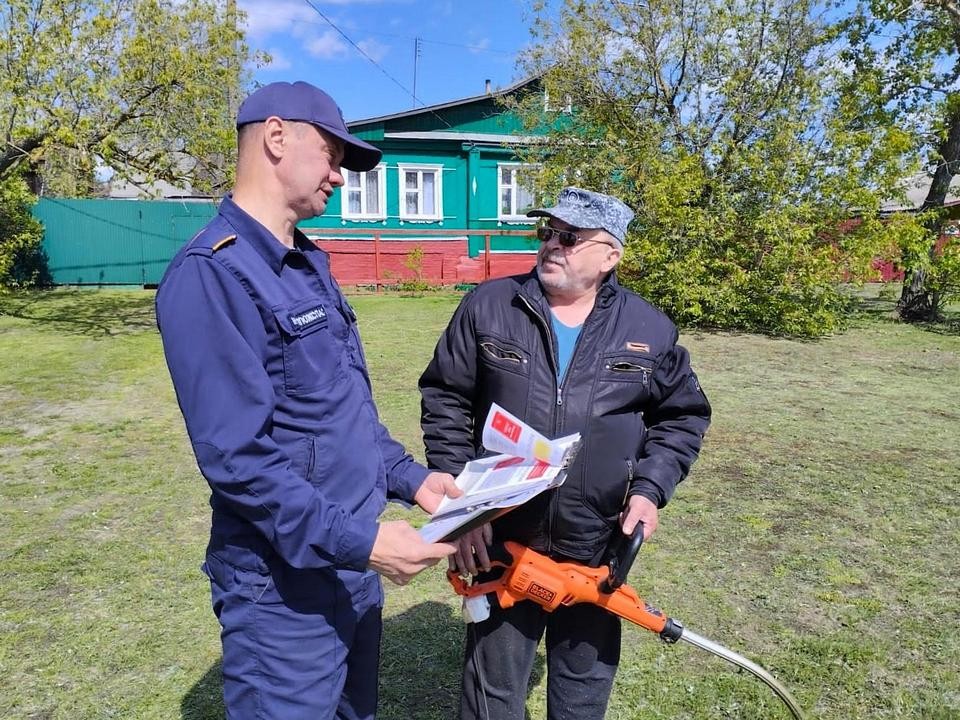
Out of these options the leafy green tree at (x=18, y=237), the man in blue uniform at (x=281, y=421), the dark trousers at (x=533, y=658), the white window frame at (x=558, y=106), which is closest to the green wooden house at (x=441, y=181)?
the white window frame at (x=558, y=106)

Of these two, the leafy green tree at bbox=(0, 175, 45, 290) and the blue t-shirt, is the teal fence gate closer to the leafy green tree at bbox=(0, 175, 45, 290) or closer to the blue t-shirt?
the leafy green tree at bbox=(0, 175, 45, 290)

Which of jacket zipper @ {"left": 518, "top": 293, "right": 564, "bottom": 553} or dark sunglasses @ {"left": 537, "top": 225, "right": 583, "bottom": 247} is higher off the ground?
dark sunglasses @ {"left": 537, "top": 225, "right": 583, "bottom": 247}

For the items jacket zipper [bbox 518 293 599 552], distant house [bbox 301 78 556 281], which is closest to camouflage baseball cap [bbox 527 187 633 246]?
jacket zipper [bbox 518 293 599 552]

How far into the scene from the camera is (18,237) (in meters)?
15.3

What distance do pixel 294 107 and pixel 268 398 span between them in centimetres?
67

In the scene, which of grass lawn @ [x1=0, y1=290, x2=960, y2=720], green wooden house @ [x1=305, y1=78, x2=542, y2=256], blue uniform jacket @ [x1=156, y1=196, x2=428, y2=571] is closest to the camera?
blue uniform jacket @ [x1=156, y1=196, x2=428, y2=571]

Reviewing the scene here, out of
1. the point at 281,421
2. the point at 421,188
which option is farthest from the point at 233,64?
the point at 281,421

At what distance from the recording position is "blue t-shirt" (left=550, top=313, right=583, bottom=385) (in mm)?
2264

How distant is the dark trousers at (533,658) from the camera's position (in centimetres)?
236

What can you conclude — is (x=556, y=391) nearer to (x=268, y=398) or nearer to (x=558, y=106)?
(x=268, y=398)

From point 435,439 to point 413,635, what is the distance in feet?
4.74

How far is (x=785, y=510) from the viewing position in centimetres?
492

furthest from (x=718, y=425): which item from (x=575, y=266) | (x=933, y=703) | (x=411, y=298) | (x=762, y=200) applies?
(x=411, y=298)

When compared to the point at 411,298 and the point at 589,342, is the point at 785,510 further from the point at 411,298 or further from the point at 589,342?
the point at 411,298
